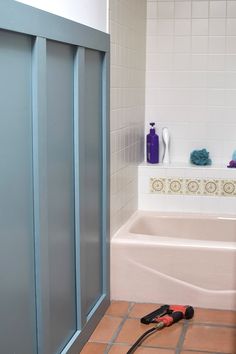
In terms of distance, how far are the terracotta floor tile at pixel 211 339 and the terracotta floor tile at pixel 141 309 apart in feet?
0.92

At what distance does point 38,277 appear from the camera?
2152 mm

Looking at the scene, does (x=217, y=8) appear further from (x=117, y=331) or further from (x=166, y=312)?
(x=117, y=331)

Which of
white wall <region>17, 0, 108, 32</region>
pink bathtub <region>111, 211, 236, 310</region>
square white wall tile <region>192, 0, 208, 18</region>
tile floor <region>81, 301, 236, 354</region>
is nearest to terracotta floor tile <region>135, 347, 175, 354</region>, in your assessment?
tile floor <region>81, 301, 236, 354</region>

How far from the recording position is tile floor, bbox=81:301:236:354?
2672mm

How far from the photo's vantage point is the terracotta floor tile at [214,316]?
2.98 m

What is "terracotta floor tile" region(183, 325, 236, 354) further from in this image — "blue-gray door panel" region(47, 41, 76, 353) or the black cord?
"blue-gray door panel" region(47, 41, 76, 353)

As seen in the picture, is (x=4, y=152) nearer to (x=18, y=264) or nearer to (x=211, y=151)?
(x=18, y=264)

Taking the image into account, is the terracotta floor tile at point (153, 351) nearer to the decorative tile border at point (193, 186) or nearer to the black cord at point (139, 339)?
the black cord at point (139, 339)

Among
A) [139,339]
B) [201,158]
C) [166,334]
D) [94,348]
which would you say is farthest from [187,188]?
[94,348]

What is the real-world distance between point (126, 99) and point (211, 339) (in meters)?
1.47

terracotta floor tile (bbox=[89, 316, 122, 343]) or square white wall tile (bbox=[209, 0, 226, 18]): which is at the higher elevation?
square white wall tile (bbox=[209, 0, 226, 18])

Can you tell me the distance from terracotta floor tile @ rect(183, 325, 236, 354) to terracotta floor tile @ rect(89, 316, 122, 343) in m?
0.37

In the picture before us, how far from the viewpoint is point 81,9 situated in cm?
251

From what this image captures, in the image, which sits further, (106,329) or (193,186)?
(193,186)
